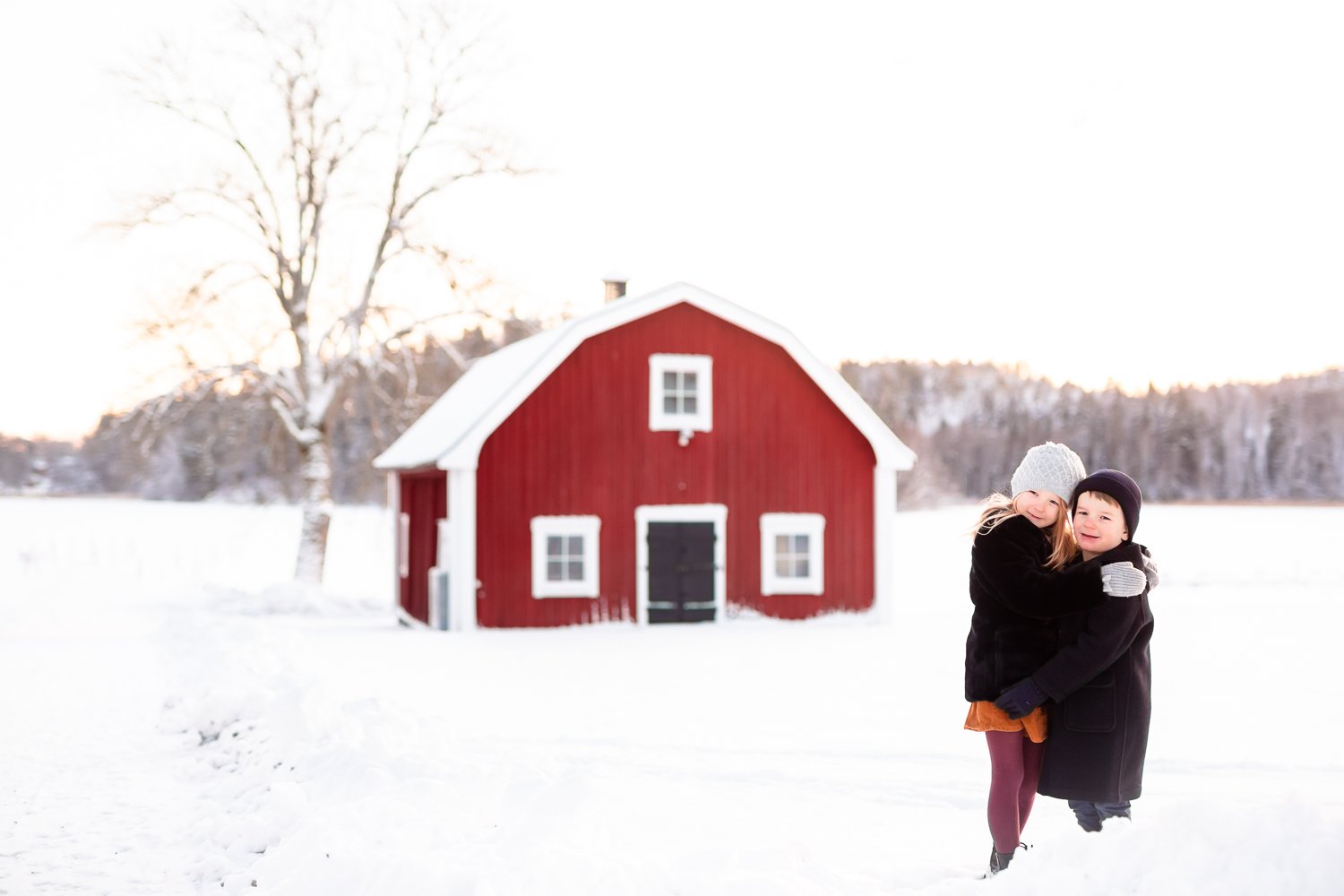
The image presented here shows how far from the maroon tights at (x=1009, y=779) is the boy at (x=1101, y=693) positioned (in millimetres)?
133

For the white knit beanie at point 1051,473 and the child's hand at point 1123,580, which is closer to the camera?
the child's hand at point 1123,580

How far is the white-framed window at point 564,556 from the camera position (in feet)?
49.6

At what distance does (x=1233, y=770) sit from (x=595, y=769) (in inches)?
144

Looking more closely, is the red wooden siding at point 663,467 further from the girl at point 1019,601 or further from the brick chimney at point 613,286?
the girl at point 1019,601

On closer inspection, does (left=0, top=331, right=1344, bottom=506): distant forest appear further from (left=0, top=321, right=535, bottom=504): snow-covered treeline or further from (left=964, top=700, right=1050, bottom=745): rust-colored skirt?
(left=964, top=700, right=1050, bottom=745): rust-colored skirt

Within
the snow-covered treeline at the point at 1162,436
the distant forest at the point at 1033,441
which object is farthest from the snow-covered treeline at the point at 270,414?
the snow-covered treeline at the point at 1162,436

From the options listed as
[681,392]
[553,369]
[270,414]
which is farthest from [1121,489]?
[270,414]

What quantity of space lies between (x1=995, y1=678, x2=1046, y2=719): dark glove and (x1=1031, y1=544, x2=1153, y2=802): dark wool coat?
0.03 m

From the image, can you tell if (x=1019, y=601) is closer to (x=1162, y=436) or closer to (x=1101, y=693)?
(x=1101, y=693)

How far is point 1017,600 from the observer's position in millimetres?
4148

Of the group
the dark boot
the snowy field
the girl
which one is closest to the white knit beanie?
the girl

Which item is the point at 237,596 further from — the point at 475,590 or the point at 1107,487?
the point at 1107,487

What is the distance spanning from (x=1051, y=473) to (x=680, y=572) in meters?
11.4

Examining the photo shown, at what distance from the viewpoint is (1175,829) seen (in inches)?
139
